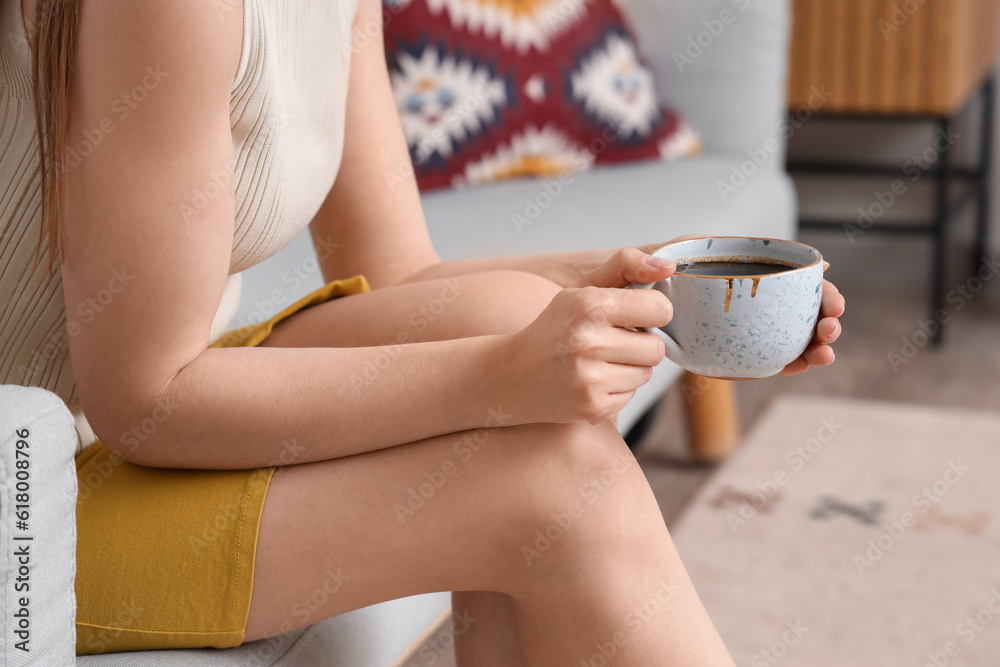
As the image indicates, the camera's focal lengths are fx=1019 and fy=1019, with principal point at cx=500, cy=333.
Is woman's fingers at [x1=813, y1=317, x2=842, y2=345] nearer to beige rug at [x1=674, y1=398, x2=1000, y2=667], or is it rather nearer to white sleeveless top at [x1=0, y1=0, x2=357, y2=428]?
white sleeveless top at [x1=0, y1=0, x2=357, y2=428]

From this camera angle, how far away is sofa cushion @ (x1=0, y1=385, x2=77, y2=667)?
1.67 ft

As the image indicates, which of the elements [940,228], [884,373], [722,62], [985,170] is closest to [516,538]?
[722,62]

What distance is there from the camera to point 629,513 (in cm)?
58

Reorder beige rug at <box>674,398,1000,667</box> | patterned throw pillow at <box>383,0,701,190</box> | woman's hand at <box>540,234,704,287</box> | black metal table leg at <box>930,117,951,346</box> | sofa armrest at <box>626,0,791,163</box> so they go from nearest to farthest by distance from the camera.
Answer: woman's hand at <box>540,234,704,287</box> → beige rug at <box>674,398,1000,667</box> → patterned throw pillow at <box>383,0,701,190</box> → sofa armrest at <box>626,0,791,163</box> → black metal table leg at <box>930,117,951,346</box>

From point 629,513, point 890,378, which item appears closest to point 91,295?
point 629,513

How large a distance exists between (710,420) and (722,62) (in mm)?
648

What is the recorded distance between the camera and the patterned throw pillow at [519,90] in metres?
1.56

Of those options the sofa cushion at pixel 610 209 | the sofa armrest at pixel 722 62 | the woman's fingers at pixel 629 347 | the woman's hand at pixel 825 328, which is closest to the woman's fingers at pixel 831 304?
the woman's hand at pixel 825 328

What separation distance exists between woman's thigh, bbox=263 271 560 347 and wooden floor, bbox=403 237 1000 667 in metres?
0.92

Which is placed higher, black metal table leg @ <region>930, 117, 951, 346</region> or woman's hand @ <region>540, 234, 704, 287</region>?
woman's hand @ <region>540, 234, 704, 287</region>

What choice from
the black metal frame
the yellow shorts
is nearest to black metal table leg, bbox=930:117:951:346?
the black metal frame

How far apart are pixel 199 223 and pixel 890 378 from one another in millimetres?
1755

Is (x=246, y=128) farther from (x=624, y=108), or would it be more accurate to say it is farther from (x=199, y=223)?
(x=624, y=108)

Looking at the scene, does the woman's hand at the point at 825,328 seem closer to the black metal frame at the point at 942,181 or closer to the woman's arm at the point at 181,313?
the woman's arm at the point at 181,313
